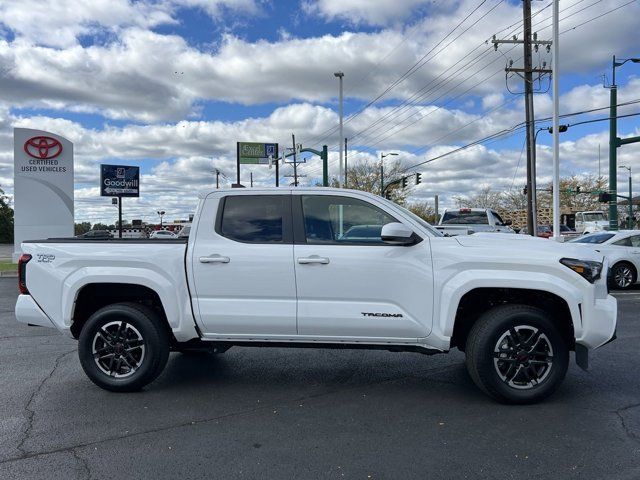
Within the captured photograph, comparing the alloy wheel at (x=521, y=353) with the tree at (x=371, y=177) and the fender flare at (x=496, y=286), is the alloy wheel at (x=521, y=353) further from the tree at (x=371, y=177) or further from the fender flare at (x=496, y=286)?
the tree at (x=371, y=177)

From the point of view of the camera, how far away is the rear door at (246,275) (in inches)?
184

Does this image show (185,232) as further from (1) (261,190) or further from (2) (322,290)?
(2) (322,290)

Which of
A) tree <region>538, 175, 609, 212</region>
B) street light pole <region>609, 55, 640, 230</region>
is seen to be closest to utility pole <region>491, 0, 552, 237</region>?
street light pole <region>609, 55, 640, 230</region>

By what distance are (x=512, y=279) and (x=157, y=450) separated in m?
3.01

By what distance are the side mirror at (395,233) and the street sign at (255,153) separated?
48.5 meters

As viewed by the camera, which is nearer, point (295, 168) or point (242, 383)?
point (242, 383)

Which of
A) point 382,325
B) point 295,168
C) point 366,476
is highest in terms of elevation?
point 295,168

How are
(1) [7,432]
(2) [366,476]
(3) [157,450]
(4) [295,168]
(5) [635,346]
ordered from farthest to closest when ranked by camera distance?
(4) [295,168] → (5) [635,346] → (1) [7,432] → (3) [157,450] → (2) [366,476]

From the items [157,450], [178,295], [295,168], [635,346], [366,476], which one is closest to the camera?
[366,476]

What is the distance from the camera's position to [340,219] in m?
4.92

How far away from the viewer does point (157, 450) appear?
12.2ft

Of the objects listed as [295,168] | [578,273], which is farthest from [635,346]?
[295,168]

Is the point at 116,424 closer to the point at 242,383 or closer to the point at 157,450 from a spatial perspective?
the point at 157,450

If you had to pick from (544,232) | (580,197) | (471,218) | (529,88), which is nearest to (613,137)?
(529,88)
